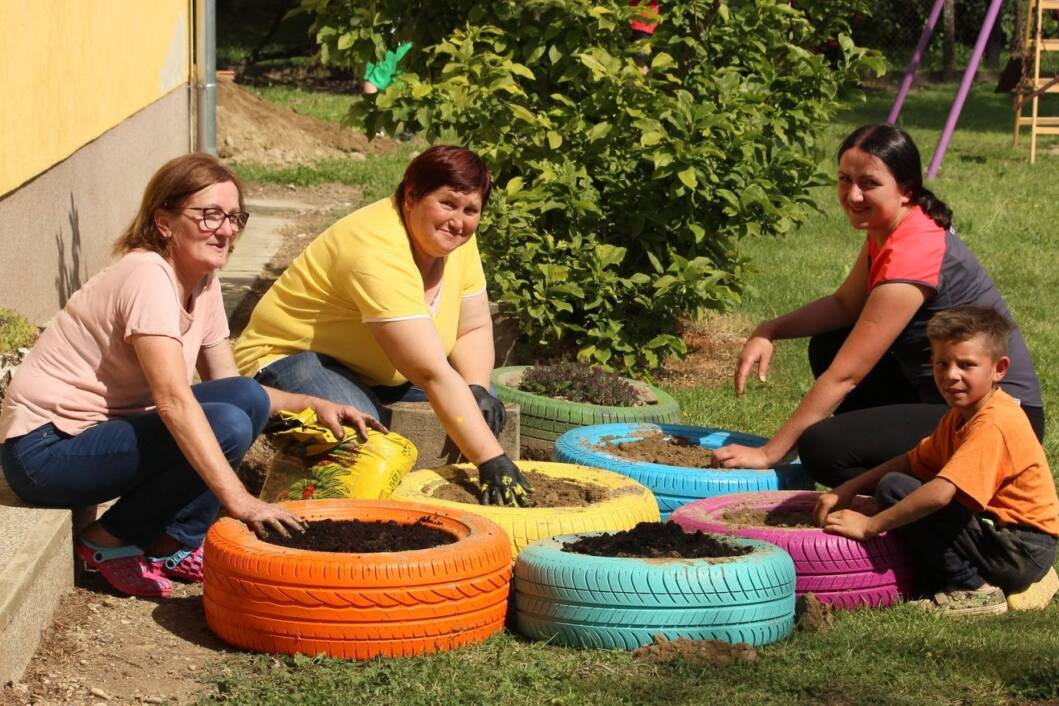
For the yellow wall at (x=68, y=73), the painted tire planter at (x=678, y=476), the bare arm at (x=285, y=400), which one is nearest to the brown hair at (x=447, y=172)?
the bare arm at (x=285, y=400)

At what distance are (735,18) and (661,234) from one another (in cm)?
132

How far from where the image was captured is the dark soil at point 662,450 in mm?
5656

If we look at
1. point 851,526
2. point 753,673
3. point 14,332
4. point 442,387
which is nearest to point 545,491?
point 442,387

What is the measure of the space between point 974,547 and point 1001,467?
0.88 feet

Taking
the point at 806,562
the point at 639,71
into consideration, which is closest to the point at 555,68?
the point at 639,71

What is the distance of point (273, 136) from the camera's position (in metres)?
16.2

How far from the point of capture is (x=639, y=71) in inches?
307

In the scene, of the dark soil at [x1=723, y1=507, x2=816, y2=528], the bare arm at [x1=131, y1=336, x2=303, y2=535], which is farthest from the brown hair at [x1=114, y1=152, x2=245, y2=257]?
the dark soil at [x1=723, y1=507, x2=816, y2=528]

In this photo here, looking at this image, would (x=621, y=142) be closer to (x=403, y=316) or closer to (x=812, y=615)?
(x=403, y=316)

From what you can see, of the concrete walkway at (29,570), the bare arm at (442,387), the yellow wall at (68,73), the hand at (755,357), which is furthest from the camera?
the yellow wall at (68,73)

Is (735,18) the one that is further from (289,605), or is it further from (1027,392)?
(289,605)

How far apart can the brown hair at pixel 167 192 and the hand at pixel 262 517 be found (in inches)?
32.6

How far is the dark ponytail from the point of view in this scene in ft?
17.5

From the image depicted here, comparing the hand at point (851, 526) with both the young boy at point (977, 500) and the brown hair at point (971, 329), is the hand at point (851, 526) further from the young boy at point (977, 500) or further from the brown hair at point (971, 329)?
the brown hair at point (971, 329)
